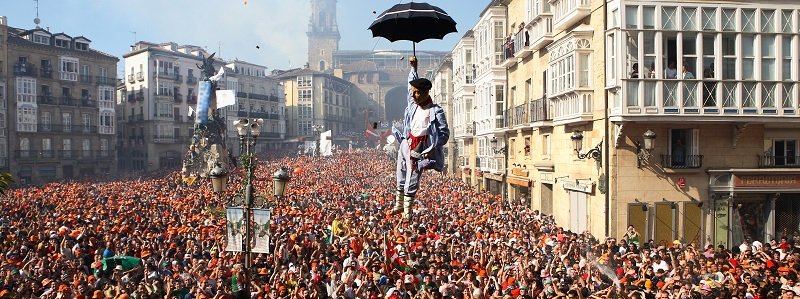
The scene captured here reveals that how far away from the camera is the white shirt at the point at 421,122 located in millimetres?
7750

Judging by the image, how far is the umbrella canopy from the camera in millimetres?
17078

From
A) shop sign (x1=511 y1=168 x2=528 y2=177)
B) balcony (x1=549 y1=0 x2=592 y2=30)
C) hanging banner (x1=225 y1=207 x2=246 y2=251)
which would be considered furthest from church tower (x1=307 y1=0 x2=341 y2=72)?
hanging banner (x1=225 y1=207 x2=246 y2=251)

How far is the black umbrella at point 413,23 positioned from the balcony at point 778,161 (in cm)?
1708

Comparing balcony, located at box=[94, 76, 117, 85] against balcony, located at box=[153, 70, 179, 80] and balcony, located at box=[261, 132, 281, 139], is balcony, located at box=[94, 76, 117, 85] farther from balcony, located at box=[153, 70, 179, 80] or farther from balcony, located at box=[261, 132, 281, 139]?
balcony, located at box=[261, 132, 281, 139]

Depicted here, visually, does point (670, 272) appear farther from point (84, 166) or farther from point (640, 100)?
point (84, 166)

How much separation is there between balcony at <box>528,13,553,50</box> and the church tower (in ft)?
404

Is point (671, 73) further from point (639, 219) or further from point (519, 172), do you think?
point (519, 172)

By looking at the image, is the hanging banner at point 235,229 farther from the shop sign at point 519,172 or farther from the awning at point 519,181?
the shop sign at point 519,172

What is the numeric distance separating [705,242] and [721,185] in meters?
1.93

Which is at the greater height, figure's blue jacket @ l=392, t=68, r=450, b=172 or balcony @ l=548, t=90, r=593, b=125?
balcony @ l=548, t=90, r=593, b=125

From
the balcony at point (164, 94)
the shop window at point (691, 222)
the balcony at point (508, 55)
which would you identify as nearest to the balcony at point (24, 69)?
the balcony at point (164, 94)

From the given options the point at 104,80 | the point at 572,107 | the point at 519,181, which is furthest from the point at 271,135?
the point at 572,107

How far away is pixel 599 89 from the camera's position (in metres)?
21.5

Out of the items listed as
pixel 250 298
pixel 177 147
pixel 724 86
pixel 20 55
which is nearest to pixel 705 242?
pixel 724 86
